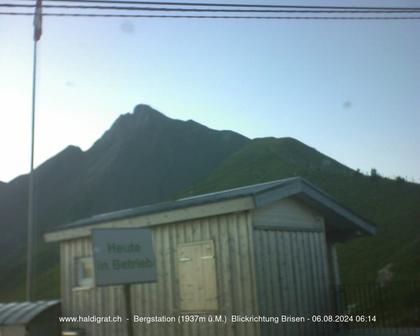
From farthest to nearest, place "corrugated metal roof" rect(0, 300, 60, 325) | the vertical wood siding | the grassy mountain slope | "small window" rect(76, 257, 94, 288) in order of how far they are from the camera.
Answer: the grassy mountain slope → "small window" rect(76, 257, 94, 288) → the vertical wood siding → "corrugated metal roof" rect(0, 300, 60, 325)

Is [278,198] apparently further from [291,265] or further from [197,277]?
[197,277]

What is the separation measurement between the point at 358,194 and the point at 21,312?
28.0 m

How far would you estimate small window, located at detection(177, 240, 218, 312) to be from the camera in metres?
11.7

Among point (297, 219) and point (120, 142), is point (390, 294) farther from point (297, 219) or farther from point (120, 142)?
point (120, 142)

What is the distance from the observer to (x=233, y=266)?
11.4m

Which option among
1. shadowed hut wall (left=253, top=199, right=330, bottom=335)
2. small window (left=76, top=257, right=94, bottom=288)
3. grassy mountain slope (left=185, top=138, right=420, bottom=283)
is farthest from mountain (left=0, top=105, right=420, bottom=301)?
small window (left=76, top=257, right=94, bottom=288)

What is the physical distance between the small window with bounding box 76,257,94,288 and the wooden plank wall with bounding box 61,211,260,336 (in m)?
0.16

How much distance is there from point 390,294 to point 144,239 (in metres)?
12.3

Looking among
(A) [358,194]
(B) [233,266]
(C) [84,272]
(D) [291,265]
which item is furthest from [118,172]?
(B) [233,266]

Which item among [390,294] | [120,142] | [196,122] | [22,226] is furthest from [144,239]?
[196,122]

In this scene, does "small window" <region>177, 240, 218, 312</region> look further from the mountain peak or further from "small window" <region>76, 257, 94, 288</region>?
the mountain peak

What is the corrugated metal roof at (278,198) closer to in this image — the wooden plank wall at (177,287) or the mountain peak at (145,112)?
the wooden plank wall at (177,287)

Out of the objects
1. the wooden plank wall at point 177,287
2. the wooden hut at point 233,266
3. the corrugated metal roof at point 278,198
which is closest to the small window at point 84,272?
the wooden hut at point 233,266

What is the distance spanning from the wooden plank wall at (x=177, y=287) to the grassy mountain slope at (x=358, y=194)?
10.6m
